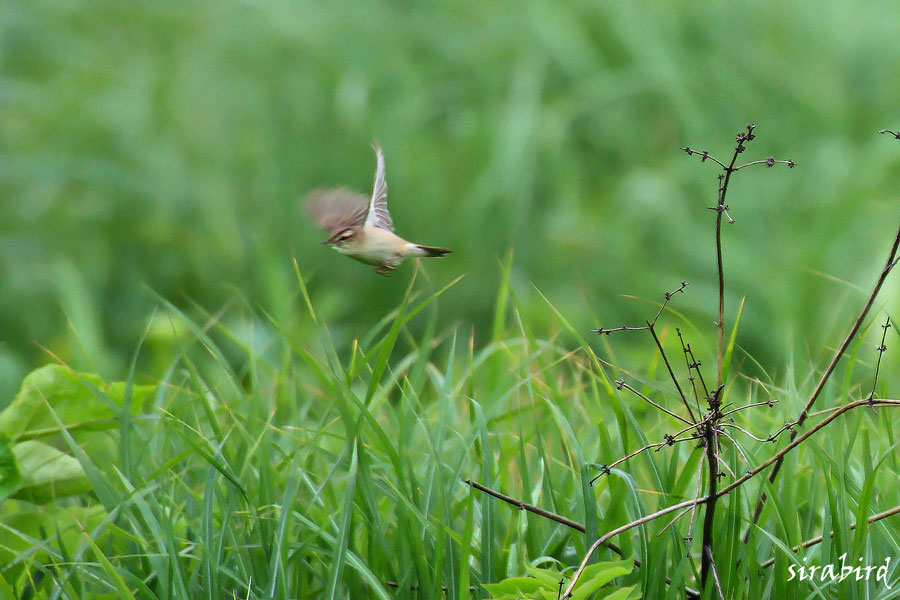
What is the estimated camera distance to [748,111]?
575 centimetres

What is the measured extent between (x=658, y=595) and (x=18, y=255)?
427 centimetres

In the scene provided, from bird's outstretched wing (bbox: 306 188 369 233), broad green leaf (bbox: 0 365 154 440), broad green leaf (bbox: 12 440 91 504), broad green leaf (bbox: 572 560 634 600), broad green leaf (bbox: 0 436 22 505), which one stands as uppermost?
bird's outstretched wing (bbox: 306 188 369 233)

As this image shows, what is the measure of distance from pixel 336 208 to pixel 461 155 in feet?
13.0

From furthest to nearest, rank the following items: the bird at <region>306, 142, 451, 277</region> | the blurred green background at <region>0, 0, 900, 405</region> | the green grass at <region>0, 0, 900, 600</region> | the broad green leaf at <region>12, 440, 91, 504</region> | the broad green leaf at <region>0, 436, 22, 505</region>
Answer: the blurred green background at <region>0, 0, 900, 405</region>
the green grass at <region>0, 0, 900, 600</region>
the broad green leaf at <region>12, 440, 91, 504</region>
the broad green leaf at <region>0, 436, 22, 505</region>
the bird at <region>306, 142, 451, 277</region>

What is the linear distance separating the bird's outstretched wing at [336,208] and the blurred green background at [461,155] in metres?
2.90

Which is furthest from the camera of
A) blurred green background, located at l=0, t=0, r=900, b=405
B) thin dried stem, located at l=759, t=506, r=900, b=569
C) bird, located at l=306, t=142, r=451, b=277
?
blurred green background, located at l=0, t=0, r=900, b=405

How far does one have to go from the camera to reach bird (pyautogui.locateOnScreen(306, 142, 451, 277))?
5.01 feet

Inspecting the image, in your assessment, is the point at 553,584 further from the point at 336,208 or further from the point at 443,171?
the point at 443,171

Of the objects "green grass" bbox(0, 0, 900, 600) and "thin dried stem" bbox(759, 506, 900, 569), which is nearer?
"thin dried stem" bbox(759, 506, 900, 569)

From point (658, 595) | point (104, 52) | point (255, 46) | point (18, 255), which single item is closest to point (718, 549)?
point (658, 595)

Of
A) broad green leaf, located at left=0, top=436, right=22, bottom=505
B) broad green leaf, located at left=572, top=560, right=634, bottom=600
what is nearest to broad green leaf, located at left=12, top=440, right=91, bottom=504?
broad green leaf, located at left=0, top=436, right=22, bottom=505

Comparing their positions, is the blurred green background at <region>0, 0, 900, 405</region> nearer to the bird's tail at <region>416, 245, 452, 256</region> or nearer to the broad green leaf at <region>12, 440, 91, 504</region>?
the broad green leaf at <region>12, 440, 91, 504</region>

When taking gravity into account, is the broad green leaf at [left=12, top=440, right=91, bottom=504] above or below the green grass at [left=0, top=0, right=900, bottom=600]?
below

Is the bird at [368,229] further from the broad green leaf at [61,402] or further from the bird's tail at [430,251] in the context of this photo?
the broad green leaf at [61,402]
